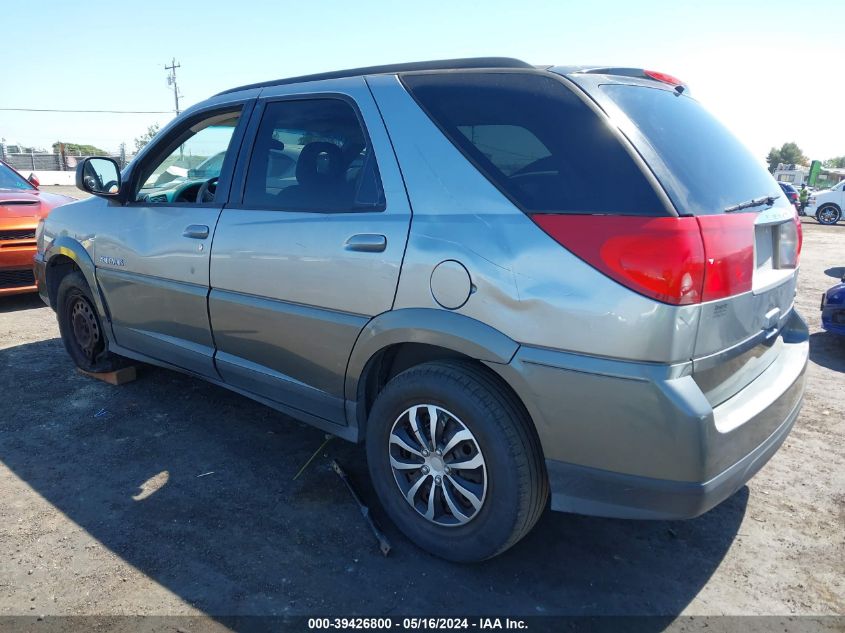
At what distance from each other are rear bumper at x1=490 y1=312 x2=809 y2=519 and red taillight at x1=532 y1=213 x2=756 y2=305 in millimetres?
264

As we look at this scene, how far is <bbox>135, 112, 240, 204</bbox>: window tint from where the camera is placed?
3695 millimetres

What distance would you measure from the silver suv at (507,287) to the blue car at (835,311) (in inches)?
121

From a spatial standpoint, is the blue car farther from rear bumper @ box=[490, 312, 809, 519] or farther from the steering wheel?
the steering wheel

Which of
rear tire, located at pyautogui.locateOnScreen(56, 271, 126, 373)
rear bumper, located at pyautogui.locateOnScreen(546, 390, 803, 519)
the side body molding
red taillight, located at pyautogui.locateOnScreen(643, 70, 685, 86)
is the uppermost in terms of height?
red taillight, located at pyautogui.locateOnScreen(643, 70, 685, 86)

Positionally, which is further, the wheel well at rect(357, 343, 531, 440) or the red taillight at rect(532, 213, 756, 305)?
the wheel well at rect(357, 343, 531, 440)

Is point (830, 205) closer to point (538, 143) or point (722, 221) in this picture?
point (722, 221)

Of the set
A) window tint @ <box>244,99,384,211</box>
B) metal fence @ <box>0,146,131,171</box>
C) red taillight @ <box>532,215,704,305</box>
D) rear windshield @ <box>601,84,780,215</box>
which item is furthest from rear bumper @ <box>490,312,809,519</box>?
metal fence @ <box>0,146,131,171</box>

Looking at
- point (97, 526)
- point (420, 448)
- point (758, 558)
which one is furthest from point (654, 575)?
point (97, 526)

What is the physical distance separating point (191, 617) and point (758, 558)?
2.31 meters

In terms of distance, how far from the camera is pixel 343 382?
2816mm

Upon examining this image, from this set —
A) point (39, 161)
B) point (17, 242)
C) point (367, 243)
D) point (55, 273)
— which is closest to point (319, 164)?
point (367, 243)

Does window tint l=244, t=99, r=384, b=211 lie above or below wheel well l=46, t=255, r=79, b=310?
above

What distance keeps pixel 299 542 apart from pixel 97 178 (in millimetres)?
2902

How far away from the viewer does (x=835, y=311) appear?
5.41m
